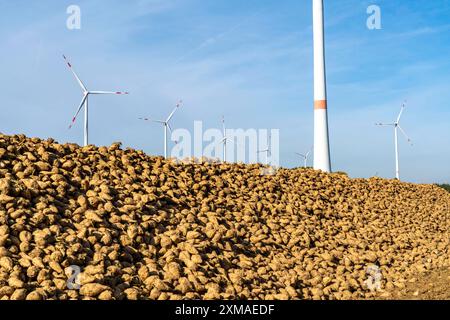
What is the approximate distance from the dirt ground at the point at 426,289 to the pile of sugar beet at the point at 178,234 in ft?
0.95

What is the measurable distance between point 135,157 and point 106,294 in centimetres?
677

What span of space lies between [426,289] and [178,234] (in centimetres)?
555

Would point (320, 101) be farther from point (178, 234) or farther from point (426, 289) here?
point (178, 234)

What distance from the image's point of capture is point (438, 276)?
11867 mm

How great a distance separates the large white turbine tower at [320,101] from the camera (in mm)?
25031

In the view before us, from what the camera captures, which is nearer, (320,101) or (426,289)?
(426,289)

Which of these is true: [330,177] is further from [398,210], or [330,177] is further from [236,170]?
[236,170]

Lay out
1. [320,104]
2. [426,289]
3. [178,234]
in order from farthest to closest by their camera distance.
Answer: [320,104]
[426,289]
[178,234]

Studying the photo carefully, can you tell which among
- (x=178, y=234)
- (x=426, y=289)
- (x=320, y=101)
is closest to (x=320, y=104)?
(x=320, y=101)

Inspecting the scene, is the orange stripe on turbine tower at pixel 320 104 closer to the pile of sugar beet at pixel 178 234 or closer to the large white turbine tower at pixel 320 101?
the large white turbine tower at pixel 320 101

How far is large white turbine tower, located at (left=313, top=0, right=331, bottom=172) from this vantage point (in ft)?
82.1

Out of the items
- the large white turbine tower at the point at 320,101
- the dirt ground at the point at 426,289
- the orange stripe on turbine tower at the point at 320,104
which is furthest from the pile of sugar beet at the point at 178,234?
the orange stripe on turbine tower at the point at 320,104

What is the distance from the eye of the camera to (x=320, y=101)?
25.7 metres

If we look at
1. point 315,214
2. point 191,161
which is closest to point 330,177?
point 315,214
